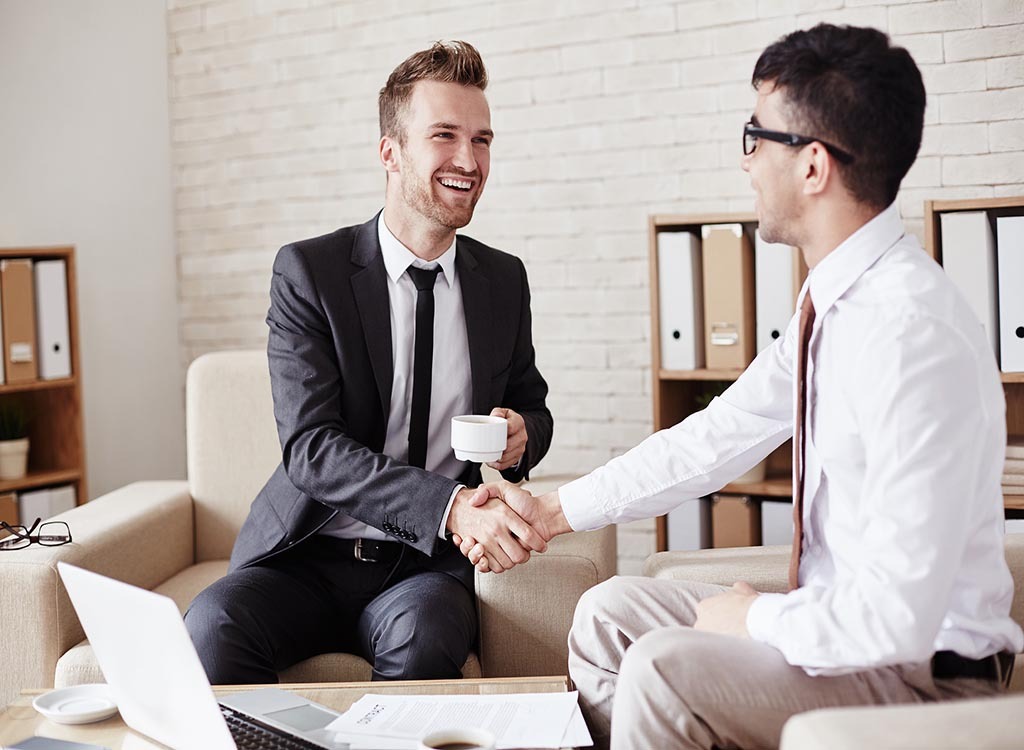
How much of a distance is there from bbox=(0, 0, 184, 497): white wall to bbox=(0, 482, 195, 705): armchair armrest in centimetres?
127

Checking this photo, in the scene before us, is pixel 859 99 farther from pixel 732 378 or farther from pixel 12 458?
pixel 12 458

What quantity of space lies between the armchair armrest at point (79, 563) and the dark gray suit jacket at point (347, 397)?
272 millimetres

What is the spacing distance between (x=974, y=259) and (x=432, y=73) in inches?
52.8

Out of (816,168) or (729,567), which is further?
(729,567)

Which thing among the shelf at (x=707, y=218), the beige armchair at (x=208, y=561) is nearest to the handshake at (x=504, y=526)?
the beige armchair at (x=208, y=561)

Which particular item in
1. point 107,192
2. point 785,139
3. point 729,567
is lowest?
point 729,567

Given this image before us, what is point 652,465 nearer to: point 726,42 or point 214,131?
point 726,42

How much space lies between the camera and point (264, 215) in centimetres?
383

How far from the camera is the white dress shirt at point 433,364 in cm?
223

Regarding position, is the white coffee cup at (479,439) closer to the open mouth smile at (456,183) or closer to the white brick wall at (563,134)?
the open mouth smile at (456,183)

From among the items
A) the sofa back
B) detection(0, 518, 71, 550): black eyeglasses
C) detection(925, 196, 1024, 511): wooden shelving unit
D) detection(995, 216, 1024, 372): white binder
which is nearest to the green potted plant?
the sofa back

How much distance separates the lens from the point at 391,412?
223 cm

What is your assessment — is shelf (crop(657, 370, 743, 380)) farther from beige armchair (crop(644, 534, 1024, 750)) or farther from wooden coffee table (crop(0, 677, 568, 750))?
beige armchair (crop(644, 534, 1024, 750))

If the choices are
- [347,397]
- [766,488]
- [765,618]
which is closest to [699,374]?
[766,488]
